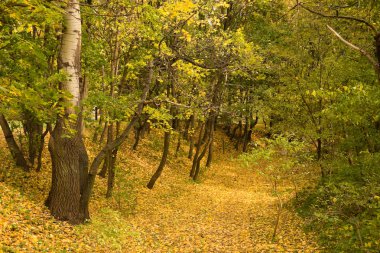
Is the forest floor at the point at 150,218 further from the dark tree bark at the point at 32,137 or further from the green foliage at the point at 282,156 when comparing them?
the green foliage at the point at 282,156

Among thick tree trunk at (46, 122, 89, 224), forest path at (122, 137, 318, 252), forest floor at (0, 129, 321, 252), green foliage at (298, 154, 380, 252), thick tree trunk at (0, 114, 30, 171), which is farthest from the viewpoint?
thick tree trunk at (0, 114, 30, 171)

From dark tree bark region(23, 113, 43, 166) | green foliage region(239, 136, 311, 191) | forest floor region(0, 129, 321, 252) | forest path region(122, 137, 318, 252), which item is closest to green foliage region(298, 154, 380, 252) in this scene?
forest floor region(0, 129, 321, 252)

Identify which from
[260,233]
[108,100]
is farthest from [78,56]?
[260,233]

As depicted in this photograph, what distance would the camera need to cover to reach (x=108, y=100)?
29.6 feet

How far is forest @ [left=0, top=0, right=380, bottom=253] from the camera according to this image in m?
6.58

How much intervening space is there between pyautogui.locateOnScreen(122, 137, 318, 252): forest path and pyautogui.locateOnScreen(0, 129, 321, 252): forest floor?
1.2 inches

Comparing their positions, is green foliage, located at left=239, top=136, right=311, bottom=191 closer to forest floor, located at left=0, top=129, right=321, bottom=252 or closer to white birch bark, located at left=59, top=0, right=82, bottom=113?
forest floor, located at left=0, top=129, right=321, bottom=252

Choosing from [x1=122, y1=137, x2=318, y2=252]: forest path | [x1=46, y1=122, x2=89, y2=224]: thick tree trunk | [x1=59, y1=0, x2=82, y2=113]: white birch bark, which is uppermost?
[x1=59, y1=0, x2=82, y2=113]: white birch bark

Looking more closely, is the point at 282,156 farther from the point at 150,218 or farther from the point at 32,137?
the point at 32,137

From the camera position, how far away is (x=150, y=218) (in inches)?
502

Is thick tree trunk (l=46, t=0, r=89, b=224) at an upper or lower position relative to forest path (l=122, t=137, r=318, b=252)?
upper

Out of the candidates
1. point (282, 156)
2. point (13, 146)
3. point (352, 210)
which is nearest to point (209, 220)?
point (282, 156)

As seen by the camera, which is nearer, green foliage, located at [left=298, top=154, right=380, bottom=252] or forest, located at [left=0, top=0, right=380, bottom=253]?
green foliage, located at [left=298, top=154, right=380, bottom=252]

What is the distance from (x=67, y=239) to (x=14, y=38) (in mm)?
4709
